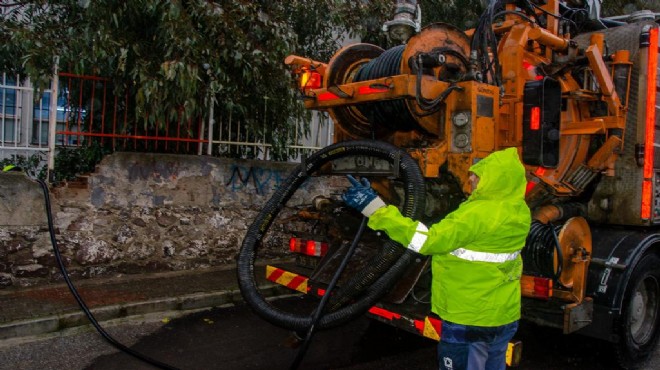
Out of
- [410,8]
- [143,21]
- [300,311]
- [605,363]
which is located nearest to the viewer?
[410,8]

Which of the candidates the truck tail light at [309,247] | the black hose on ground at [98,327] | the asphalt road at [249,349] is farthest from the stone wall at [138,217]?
the truck tail light at [309,247]

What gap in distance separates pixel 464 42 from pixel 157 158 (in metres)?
3.94

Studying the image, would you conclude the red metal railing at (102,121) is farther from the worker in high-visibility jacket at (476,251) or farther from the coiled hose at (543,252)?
the worker in high-visibility jacket at (476,251)

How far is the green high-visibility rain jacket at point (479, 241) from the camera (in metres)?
2.71

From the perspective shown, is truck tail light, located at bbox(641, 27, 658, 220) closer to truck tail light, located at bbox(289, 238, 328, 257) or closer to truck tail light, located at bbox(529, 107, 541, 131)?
truck tail light, located at bbox(529, 107, 541, 131)

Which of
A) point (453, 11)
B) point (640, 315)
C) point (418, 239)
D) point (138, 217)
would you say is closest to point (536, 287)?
point (418, 239)

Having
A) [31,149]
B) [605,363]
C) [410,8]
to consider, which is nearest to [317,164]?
[410,8]

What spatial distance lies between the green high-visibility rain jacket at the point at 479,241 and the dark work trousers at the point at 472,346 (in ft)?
0.17

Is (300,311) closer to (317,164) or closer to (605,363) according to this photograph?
(317,164)

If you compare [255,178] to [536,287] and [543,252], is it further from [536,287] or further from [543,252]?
[536,287]

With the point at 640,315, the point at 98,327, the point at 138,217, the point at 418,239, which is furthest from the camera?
the point at 138,217

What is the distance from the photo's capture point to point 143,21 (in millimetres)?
6281

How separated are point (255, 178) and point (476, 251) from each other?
496 cm

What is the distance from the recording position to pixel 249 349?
4.57 metres
